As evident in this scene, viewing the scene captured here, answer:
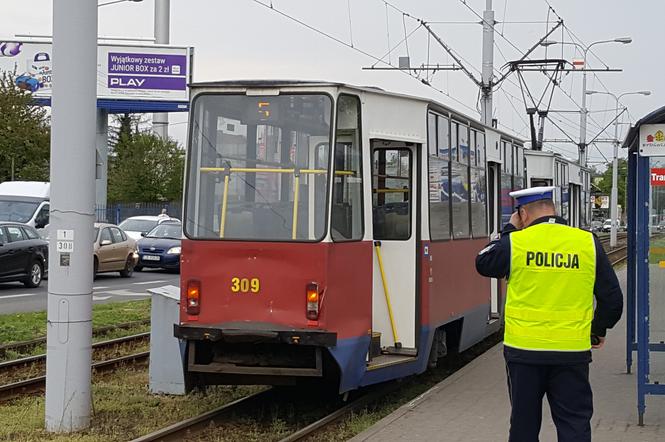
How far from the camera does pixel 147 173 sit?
6112 centimetres

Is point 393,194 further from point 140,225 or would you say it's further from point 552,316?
point 140,225

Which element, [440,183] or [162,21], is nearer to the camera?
[440,183]

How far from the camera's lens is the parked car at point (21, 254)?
21750mm

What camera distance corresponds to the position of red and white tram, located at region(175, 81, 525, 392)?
8.74 meters

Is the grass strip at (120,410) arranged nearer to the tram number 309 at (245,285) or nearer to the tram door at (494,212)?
the tram number 309 at (245,285)

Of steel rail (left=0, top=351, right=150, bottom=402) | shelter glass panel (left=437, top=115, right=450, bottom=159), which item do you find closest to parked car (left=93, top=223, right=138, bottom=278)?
steel rail (left=0, top=351, right=150, bottom=402)

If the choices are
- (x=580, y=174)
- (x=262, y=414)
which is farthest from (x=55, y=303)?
(x=580, y=174)

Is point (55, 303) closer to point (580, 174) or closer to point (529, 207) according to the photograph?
point (529, 207)

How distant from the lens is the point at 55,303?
874 cm

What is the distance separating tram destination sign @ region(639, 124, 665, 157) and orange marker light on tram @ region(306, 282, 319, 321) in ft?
9.48

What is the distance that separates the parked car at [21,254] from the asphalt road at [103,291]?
305 millimetres

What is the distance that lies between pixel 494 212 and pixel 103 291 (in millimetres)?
11173

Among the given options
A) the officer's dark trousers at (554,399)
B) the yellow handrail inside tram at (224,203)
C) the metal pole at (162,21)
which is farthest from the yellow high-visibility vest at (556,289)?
the metal pole at (162,21)

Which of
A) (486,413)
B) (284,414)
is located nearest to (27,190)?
(284,414)
